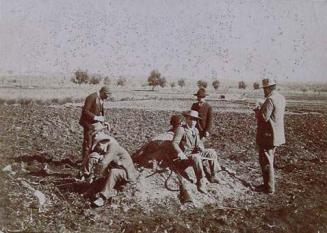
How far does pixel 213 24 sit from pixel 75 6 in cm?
162

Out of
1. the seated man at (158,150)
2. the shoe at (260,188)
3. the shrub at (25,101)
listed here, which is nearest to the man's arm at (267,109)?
the shoe at (260,188)

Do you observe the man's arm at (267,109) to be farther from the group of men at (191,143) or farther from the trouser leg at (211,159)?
the trouser leg at (211,159)

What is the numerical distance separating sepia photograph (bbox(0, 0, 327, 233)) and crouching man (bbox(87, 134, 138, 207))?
10 millimetres

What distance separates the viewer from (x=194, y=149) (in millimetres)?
4453

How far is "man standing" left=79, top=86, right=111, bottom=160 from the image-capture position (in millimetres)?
4504

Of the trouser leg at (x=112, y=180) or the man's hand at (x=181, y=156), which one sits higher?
the man's hand at (x=181, y=156)

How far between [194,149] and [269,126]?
2.74 feet

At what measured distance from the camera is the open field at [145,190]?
12.9 feet

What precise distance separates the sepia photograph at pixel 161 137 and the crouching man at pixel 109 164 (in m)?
0.01

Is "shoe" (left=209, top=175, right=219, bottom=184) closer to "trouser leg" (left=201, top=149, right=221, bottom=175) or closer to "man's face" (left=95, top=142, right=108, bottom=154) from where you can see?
"trouser leg" (left=201, top=149, right=221, bottom=175)

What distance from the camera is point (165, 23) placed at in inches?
193

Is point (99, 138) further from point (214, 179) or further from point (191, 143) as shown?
point (214, 179)

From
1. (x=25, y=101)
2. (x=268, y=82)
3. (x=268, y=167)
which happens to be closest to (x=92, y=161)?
(x=268, y=167)

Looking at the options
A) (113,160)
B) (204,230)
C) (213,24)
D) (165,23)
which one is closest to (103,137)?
(113,160)
